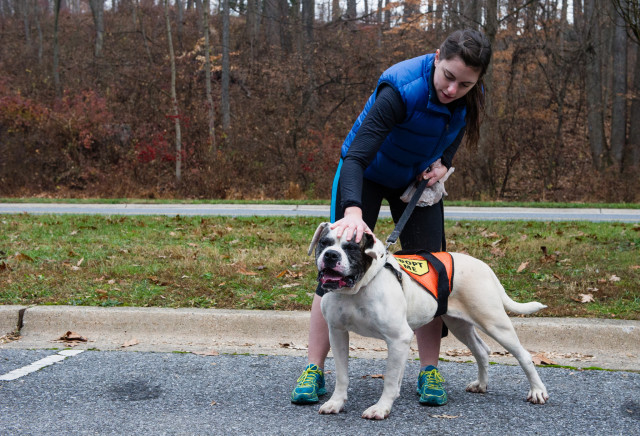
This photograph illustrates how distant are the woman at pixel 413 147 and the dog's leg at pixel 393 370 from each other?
12.6 inches

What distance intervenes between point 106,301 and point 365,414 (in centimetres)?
294

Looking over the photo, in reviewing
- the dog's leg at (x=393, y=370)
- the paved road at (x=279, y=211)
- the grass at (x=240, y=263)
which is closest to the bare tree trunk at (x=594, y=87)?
the paved road at (x=279, y=211)

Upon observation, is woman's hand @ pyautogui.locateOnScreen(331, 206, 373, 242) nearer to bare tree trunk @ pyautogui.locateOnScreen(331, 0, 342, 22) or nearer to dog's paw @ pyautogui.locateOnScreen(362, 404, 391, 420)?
dog's paw @ pyautogui.locateOnScreen(362, 404, 391, 420)

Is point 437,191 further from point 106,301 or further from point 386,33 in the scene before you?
point 386,33

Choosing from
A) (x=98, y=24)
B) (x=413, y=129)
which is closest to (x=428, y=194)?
(x=413, y=129)

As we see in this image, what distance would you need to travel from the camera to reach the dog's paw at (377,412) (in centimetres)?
351

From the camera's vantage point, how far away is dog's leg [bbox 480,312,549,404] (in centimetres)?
→ 366

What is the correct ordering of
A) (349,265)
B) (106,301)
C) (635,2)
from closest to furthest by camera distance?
(349,265)
(106,301)
(635,2)

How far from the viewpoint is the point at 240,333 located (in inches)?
204

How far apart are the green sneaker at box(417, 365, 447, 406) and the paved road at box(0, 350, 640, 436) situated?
0.16ft

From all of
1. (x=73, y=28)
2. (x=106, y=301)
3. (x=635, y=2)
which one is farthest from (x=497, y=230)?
(x=73, y=28)

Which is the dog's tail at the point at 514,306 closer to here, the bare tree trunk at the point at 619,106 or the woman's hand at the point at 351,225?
the woman's hand at the point at 351,225

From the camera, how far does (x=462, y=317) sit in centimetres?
370

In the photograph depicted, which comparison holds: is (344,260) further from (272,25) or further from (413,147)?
(272,25)
